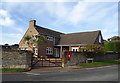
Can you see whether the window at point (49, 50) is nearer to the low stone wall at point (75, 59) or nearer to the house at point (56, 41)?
the house at point (56, 41)

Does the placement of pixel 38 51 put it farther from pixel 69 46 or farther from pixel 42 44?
pixel 69 46

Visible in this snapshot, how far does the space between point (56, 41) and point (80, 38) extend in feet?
20.5

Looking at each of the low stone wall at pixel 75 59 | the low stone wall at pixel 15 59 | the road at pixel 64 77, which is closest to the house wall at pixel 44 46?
the low stone wall at pixel 75 59

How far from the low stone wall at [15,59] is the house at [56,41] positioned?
39.8 feet

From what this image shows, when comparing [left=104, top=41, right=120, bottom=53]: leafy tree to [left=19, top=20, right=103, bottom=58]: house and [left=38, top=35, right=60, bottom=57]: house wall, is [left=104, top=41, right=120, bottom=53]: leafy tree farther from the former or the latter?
[left=38, top=35, right=60, bottom=57]: house wall

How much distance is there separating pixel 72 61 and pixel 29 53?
685 centimetres

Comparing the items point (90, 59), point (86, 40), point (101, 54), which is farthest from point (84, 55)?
point (86, 40)

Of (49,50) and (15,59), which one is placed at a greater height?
(49,50)

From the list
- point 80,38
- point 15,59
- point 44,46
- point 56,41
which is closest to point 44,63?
point 15,59

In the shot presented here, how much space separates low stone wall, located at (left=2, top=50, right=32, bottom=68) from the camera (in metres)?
16.8

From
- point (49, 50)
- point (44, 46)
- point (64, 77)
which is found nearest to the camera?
point (64, 77)

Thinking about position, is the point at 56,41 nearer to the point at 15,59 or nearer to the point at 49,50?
the point at 49,50

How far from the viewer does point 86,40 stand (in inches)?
1281

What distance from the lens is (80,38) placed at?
34562 millimetres
